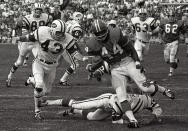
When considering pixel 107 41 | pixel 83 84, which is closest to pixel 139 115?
pixel 107 41

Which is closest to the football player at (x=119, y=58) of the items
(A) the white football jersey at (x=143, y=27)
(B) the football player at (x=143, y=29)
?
(B) the football player at (x=143, y=29)

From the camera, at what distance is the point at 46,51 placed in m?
8.60

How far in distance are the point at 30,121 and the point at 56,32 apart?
1.43 metres

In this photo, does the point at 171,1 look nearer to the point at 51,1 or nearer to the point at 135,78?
the point at 51,1

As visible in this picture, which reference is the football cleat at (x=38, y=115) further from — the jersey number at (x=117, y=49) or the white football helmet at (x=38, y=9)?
the white football helmet at (x=38, y=9)

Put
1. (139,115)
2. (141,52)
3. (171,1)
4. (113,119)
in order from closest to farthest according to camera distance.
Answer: (113,119) → (139,115) → (141,52) → (171,1)

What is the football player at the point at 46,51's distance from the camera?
319 inches

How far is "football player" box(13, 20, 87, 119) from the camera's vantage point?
8.11 m

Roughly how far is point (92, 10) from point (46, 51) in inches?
904

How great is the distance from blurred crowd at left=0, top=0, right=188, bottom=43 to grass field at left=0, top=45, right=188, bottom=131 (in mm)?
13300

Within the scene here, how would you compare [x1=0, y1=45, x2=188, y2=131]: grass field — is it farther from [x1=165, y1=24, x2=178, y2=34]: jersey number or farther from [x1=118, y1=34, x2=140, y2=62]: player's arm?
[x1=165, y1=24, x2=178, y2=34]: jersey number

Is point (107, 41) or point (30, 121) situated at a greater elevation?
point (107, 41)

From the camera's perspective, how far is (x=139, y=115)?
8.45m

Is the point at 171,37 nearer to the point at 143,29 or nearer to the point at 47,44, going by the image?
the point at 143,29
